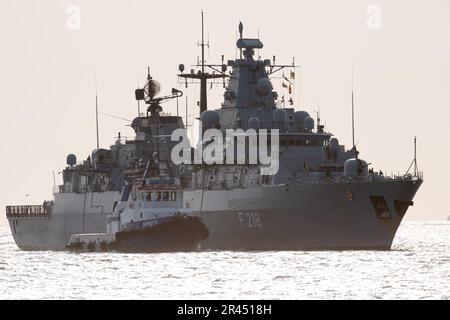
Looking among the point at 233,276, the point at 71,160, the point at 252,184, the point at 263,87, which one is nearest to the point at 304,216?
the point at 252,184

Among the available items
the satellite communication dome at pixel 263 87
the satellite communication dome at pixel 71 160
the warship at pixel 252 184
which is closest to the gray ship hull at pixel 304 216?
the warship at pixel 252 184

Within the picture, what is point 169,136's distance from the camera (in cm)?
9981

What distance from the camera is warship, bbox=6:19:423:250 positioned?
8025 cm

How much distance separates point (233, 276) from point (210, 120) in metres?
30.3

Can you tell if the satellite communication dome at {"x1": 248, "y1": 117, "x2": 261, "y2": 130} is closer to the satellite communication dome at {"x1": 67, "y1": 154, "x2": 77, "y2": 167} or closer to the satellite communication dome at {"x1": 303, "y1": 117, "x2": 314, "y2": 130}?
the satellite communication dome at {"x1": 303, "y1": 117, "x2": 314, "y2": 130}

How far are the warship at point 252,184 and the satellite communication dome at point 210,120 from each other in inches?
2.5

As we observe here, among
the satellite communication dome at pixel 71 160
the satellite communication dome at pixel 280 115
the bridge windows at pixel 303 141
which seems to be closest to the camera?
the bridge windows at pixel 303 141

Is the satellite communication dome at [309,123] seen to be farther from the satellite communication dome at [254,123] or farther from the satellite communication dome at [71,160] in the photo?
the satellite communication dome at [71,160]

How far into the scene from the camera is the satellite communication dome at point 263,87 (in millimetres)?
92500

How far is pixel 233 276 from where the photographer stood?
6284 cm

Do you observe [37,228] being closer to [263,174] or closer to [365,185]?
[263,174]

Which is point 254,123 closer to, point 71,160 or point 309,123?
point 309,123
